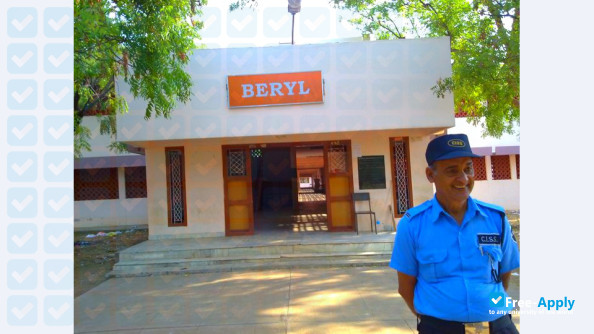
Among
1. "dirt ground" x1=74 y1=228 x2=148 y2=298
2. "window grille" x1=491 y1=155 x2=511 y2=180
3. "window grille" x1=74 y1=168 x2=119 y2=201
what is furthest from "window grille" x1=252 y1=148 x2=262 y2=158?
"window grille" x1=491 y1=155 x2=511 y2=180

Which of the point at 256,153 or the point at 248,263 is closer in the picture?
the point at 248,263

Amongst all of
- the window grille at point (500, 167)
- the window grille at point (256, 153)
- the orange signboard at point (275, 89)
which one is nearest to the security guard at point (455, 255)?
the orange signboard at point (275, 89)

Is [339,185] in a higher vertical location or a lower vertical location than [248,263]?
higher

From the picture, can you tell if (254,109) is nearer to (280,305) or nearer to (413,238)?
(280,305)

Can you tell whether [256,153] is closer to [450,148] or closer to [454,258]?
[450,148]

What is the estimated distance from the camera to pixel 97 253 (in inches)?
365

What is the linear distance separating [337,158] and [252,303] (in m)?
4.83

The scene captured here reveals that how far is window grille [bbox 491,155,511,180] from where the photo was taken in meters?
14.4

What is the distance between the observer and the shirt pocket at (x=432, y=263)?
1.80 metres

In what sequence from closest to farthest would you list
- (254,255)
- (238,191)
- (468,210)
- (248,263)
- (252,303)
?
(468,210) < (252,303) < (248,263) < (254,255) < (238,191)

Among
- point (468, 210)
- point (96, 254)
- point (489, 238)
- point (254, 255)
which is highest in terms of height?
point (468, 210)

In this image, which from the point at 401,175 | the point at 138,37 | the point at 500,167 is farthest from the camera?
the point at 500,167

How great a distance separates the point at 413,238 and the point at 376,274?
4903 mm

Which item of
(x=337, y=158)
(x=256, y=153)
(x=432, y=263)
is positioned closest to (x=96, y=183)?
(x=256, y=153)
